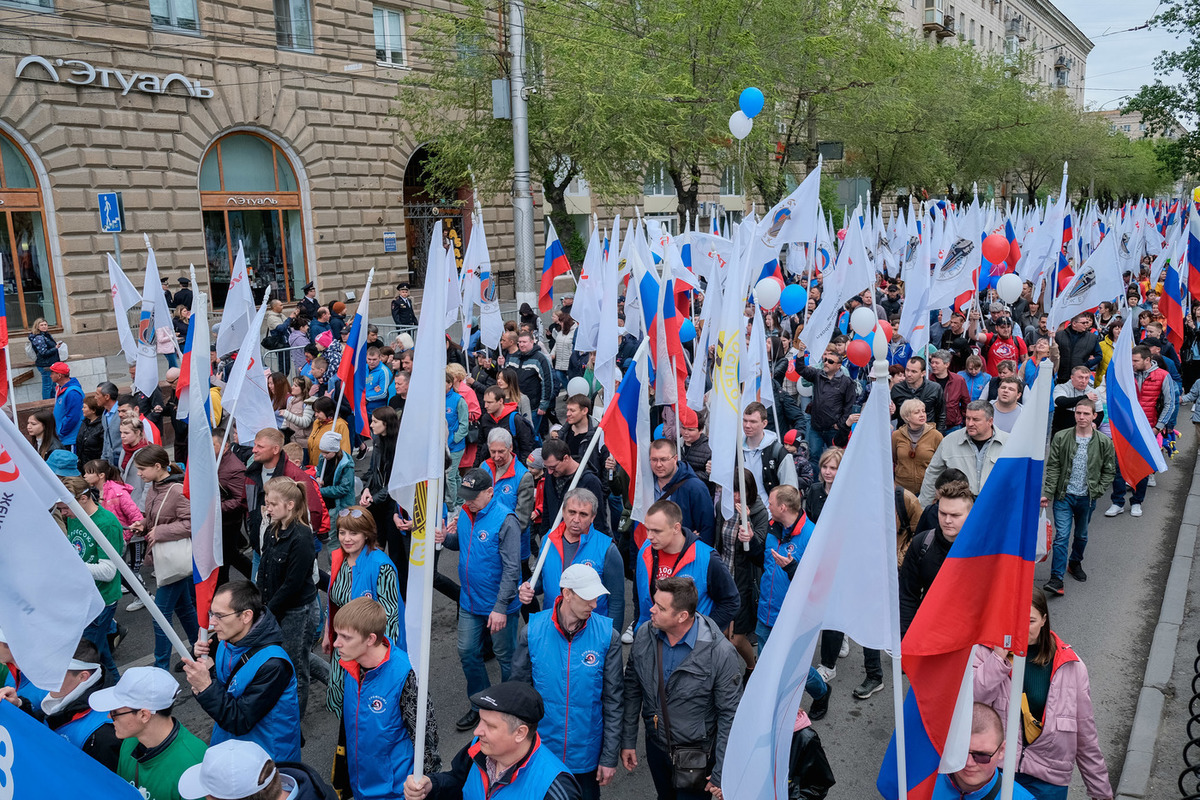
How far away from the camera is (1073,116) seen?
51.0m

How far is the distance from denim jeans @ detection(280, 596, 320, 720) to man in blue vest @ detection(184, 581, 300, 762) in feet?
3.42

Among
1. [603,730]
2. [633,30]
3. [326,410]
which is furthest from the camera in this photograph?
[633,30]

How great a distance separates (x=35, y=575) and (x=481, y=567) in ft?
8.31

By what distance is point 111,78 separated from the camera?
1803 centimetres

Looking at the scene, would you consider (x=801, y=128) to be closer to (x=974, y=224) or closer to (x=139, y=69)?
(x=974, y=224)

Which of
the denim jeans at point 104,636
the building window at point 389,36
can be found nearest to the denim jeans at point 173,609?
the denim jeans at point 104,636

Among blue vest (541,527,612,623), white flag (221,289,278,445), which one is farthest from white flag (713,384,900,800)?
white flag (221,289,278,445)

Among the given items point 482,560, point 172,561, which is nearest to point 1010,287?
point 482,560

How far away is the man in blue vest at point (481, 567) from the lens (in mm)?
5516

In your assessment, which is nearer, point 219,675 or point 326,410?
point 219,675

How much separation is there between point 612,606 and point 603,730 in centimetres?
119

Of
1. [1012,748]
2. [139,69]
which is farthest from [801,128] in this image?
[1012,748]

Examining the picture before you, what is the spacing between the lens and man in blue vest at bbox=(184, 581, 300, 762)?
3.99m

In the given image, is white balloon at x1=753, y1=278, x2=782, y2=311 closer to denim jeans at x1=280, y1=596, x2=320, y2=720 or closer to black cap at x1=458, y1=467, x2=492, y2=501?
black cap at x1=458, y1=467, x2=492, y2=501
